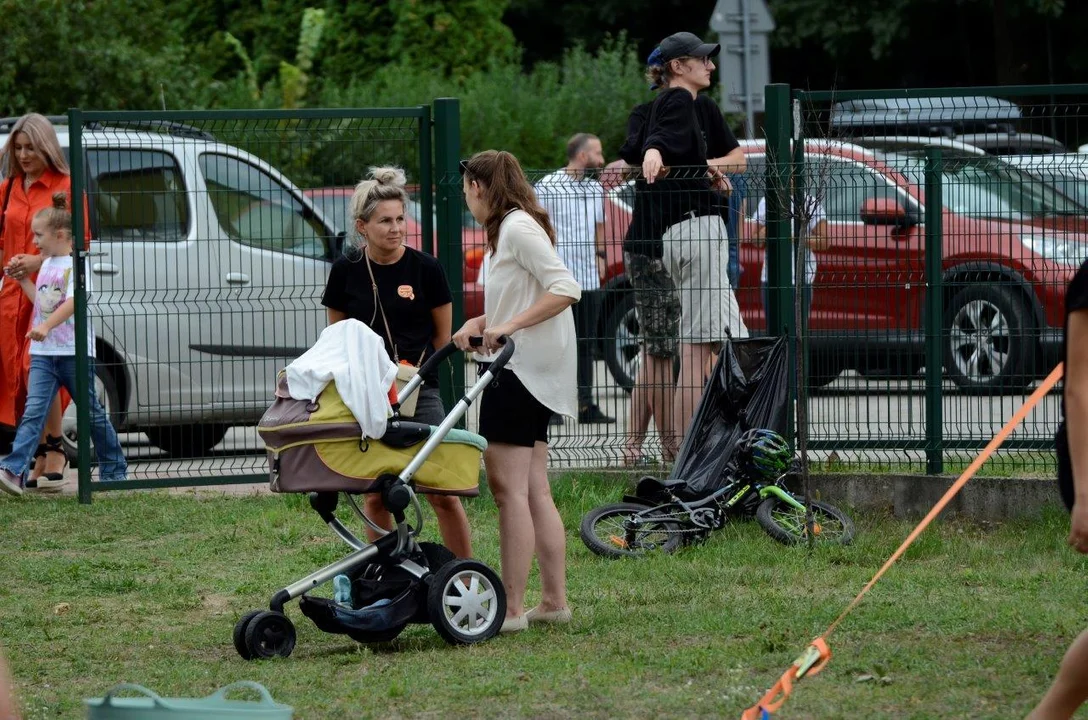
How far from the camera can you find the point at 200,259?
377 inches

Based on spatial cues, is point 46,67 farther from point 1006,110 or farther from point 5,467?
point 1006,110

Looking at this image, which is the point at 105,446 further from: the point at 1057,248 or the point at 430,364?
the point at 1057,248

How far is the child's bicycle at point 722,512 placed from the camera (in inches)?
307

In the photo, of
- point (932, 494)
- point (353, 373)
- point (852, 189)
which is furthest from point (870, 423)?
point (353, 373)

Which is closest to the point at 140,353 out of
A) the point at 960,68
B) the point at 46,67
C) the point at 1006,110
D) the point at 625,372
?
the point at 625,372

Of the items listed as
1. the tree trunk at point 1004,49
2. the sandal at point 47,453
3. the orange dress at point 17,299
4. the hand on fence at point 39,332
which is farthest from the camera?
the tree trunk at point 1004,49

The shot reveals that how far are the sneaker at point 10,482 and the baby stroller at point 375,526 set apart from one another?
397 cm

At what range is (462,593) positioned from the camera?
608 centimetres

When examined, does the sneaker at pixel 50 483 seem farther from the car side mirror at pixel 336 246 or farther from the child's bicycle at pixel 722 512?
the child's bicycle at pixel 722 512

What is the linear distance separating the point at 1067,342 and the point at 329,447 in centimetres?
260

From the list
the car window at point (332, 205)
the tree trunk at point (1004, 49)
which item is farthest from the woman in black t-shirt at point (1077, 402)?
the tree trunk at point (1004, 49)

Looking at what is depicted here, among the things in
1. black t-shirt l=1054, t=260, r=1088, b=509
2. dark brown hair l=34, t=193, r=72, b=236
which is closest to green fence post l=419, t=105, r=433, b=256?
dark brown hair l=34, t=193, r=72, b=236

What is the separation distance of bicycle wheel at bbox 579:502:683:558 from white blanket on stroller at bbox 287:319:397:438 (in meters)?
2.11

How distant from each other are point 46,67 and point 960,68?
59.4 ft
